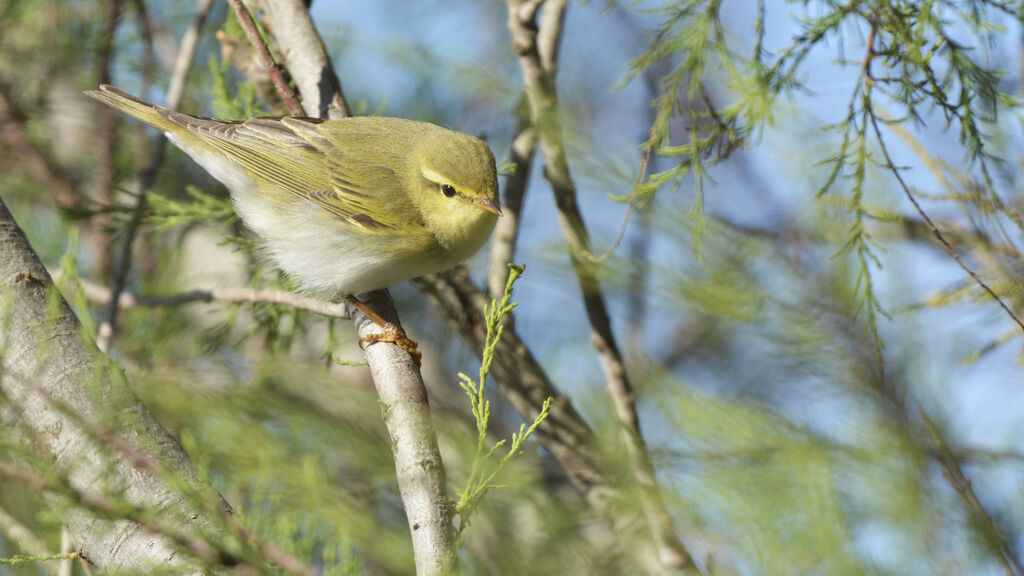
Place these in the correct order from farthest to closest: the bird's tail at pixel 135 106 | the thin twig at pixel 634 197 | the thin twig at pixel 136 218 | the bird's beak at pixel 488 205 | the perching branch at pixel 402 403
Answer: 1. the bird's tail at pixel 135 106
2. the thin twig at pixel 136 218
3. the bird's beak at pixel 488 205
4. the thin twig at pixel 634 197
5. the perching branch at pixel 402 403

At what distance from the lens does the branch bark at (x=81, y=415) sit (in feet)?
4.78

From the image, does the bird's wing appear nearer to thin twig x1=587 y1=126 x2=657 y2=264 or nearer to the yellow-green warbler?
the yellow-green warbler

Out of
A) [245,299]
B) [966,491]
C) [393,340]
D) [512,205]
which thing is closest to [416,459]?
[393,340]

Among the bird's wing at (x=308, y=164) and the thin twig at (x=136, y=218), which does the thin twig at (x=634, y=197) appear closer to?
the bird's wing at (x=308, y=164)

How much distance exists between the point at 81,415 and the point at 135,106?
6.09 feet

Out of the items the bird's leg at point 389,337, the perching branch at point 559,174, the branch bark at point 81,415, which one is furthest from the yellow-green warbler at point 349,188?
the branch bark at point 81,415

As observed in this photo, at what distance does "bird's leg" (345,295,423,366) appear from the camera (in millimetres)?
2340

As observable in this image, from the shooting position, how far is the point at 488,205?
261 centimetres

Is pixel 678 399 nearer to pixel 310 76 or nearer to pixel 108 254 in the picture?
pixel 310 76

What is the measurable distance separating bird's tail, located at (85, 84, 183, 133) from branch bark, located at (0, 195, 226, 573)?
1291 millimetres

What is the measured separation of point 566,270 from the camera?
7.16ft

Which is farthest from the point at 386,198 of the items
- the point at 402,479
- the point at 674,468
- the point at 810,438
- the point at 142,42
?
the point at 142,42

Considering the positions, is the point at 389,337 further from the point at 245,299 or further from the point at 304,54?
the point at 304,54

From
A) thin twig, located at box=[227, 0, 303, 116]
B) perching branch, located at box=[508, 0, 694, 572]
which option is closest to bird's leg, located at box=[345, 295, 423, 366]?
perching branch, located at box=[508, 0, 694, 572]
